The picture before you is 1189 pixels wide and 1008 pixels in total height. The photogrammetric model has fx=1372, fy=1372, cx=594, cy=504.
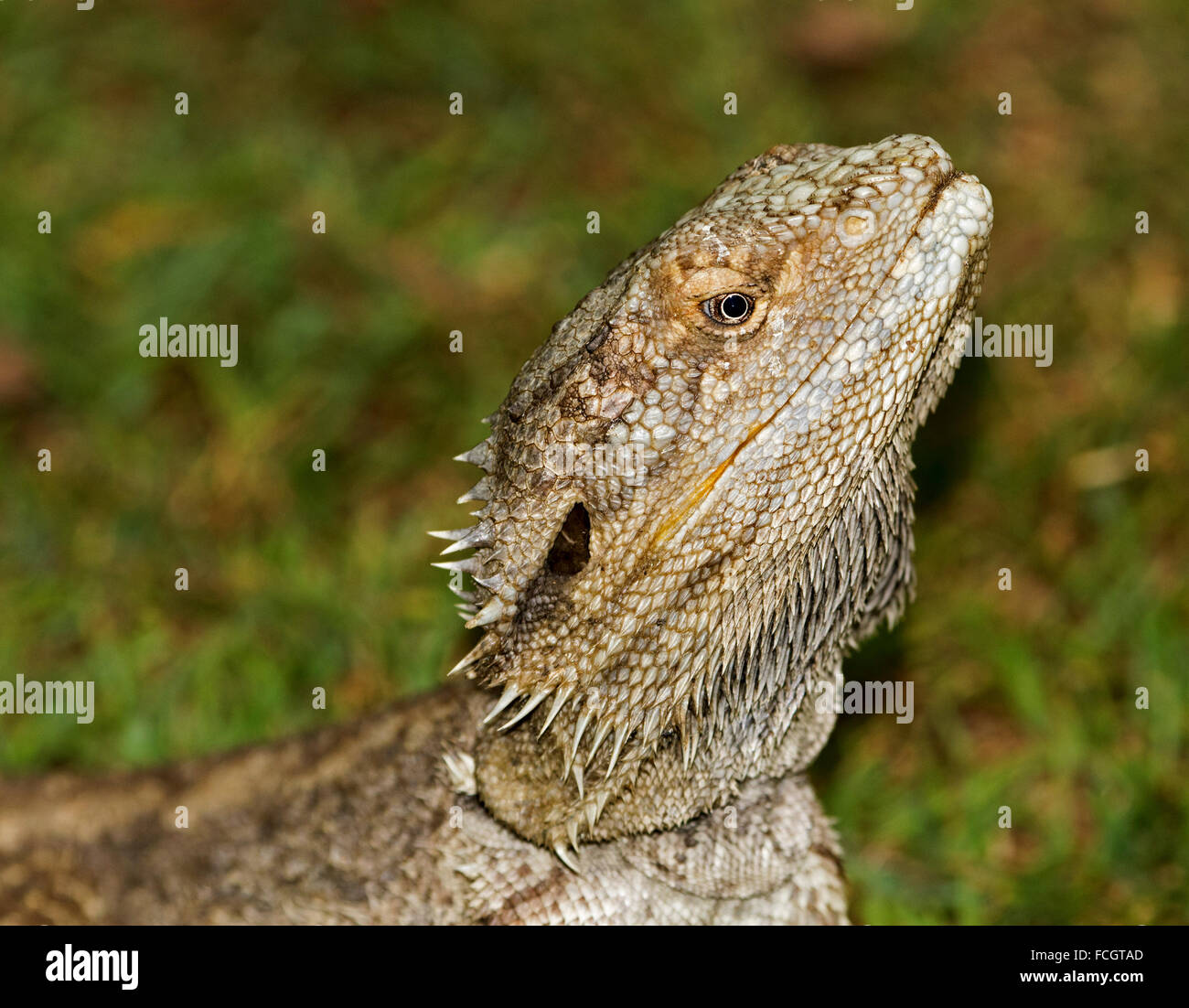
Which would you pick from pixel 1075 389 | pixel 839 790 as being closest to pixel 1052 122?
pixel 1075 389

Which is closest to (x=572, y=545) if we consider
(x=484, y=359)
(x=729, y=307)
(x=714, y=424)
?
(x=714, y=424)

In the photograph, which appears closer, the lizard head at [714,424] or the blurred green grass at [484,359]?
the lizard head at [714,424]

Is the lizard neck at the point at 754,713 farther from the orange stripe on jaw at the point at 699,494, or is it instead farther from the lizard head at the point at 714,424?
the orange stripe on jaw at the point at 699,494

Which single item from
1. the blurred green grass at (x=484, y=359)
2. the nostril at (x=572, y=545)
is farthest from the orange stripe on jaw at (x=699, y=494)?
the blurred green grass at (x=484, y=359)

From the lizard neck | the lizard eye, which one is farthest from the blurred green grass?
the lizard eye

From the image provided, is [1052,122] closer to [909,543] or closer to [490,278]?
[490,278]
